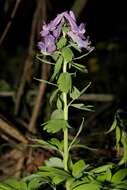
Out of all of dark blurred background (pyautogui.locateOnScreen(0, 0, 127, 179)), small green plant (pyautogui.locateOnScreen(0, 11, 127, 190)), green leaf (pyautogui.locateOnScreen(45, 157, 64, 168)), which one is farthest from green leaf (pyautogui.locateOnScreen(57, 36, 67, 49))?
green leaf (pyautogui.locateOnScreen(45, 157, 64, 168))

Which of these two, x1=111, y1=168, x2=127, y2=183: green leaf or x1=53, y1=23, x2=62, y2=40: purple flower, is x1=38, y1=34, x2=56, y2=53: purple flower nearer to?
x1=53, y1=23, x2=62, y2=40: purple flower

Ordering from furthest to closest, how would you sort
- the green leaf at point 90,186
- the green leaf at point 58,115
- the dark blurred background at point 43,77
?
the dark blurred background at point 43,77 < the green leaf at point 58,115 < the green leaf at point 90,186

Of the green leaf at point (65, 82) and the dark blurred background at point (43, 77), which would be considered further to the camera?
the dark blurred background at point (43, 77)

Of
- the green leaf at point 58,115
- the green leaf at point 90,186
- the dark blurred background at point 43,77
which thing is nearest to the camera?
the green leaf at point 90,186

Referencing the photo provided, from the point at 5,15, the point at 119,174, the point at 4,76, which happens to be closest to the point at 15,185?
the point at 119,174

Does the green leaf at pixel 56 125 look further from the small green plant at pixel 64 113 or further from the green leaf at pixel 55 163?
the green leaf at pixel 55 163

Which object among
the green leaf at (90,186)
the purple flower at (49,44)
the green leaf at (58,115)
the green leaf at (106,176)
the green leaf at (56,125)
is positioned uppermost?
the purple flower at (49,44)

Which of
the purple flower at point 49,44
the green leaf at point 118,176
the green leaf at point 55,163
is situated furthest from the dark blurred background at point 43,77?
the green leaf at point 118,176
